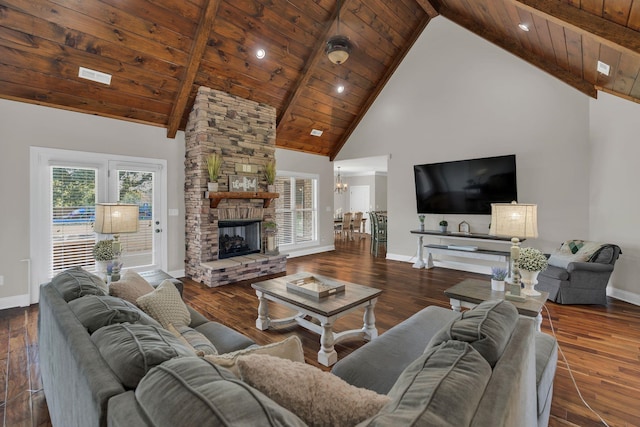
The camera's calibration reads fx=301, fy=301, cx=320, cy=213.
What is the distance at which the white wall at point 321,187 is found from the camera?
739 cm

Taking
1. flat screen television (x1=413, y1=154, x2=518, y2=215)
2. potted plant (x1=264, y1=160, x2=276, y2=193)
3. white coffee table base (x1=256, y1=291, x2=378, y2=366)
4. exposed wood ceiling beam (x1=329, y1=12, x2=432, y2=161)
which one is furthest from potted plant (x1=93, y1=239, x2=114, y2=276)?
exposed wood ceiling beam (x1=329, y1=12, x2=432, y2=161)

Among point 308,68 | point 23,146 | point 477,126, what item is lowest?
point 23,146

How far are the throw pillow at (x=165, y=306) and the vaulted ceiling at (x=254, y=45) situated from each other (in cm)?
351

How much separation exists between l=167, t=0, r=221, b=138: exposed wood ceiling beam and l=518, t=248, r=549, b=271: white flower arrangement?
4514 millimetres

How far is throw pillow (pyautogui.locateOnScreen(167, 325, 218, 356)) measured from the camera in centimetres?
172

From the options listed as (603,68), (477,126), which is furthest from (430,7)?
(603,68)

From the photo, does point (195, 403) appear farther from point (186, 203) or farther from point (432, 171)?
point (432, 171)

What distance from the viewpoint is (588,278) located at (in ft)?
12.8

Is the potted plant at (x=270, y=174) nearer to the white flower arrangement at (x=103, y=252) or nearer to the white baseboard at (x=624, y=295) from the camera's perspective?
the white flower arrangement at (x=103, y=252)

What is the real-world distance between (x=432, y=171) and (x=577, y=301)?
319 centimetres

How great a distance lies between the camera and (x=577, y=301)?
13.0 feet

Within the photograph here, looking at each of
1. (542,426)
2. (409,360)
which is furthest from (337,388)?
(542,426)

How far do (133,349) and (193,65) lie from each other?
4.46m

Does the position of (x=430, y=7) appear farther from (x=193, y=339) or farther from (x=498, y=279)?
(x=193, y=339)
